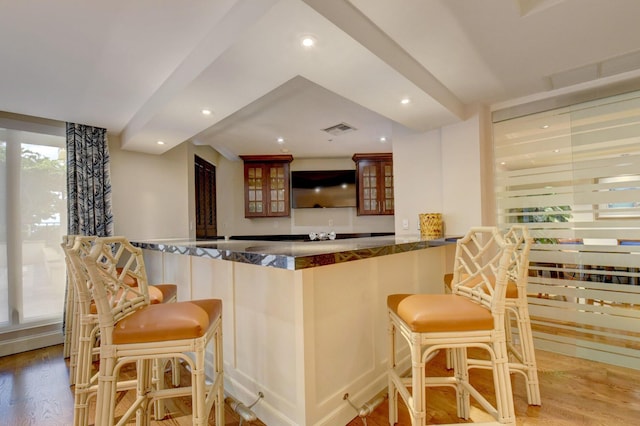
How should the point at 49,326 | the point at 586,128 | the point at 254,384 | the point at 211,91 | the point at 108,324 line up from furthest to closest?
the point at 49,326 → the point at 586,128 → the point at 211,91 → the point at 254,384 → the point at 108,324

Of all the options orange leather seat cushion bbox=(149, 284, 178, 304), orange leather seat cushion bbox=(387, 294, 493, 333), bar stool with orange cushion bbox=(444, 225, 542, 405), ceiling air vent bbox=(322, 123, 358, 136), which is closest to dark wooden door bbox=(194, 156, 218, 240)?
ceiling air vent bbox=(322, 123, 358, 136)

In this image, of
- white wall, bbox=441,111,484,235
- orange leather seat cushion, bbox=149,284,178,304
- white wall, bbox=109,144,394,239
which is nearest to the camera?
orange leather seat cushion, bbox=149,284,178,304

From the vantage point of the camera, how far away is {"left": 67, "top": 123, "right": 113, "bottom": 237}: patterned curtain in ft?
10.0

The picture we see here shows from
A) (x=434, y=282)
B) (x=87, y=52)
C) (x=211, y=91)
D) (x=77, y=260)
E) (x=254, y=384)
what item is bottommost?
(x=254, y=384)

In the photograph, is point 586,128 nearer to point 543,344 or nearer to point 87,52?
point 543,344

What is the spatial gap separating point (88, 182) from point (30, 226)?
68 cm

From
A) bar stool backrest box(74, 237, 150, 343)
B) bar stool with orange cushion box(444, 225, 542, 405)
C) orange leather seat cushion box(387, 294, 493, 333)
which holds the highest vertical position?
bar stool backrest box(74, 237, 150, 343)

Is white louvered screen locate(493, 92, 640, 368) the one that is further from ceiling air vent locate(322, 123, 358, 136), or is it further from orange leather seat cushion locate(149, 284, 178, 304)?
orange leather seat cushion locate(149, 284, 178, 304)

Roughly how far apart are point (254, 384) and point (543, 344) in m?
2.53

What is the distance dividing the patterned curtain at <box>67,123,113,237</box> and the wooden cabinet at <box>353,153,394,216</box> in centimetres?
358

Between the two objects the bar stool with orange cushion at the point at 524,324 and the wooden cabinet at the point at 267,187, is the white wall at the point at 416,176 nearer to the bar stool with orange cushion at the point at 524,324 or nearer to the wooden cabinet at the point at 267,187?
the bar stool with orange cushion at the point at 524,324

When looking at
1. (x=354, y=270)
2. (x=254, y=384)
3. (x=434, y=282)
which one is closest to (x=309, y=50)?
(x=354, y=270)

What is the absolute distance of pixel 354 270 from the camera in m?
1.80

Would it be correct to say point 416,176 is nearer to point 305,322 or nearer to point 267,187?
point 305,322
